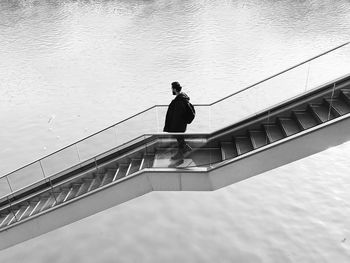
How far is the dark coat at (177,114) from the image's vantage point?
6.29 m

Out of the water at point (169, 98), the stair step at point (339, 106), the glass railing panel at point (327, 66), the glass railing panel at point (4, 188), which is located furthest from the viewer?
the water at point (169, 98)

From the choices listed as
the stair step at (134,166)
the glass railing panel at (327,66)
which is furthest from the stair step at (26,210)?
the glass railing panel at (327,66)

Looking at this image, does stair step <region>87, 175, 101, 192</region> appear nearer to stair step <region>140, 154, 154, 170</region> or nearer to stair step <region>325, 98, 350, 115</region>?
stair step <region>140, 154, 154, 170</region>

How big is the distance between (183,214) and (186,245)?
111cm

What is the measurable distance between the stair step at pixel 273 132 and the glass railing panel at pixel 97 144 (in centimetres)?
347

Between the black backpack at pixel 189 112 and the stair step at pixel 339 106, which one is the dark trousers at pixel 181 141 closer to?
the black backpack at pixel 189 112

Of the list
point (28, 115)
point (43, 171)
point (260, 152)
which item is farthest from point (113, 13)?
point (260, 152)

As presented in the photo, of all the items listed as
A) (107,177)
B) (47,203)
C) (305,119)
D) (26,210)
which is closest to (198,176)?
(107,177)

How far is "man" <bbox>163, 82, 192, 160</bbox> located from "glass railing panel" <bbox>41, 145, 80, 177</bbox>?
8.03 feet

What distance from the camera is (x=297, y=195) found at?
9.18 metres

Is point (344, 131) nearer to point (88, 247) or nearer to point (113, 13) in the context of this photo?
point (88, 247)

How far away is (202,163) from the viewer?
252 inches

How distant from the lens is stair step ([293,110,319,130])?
249 inches

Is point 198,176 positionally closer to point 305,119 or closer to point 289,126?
point 289,126
